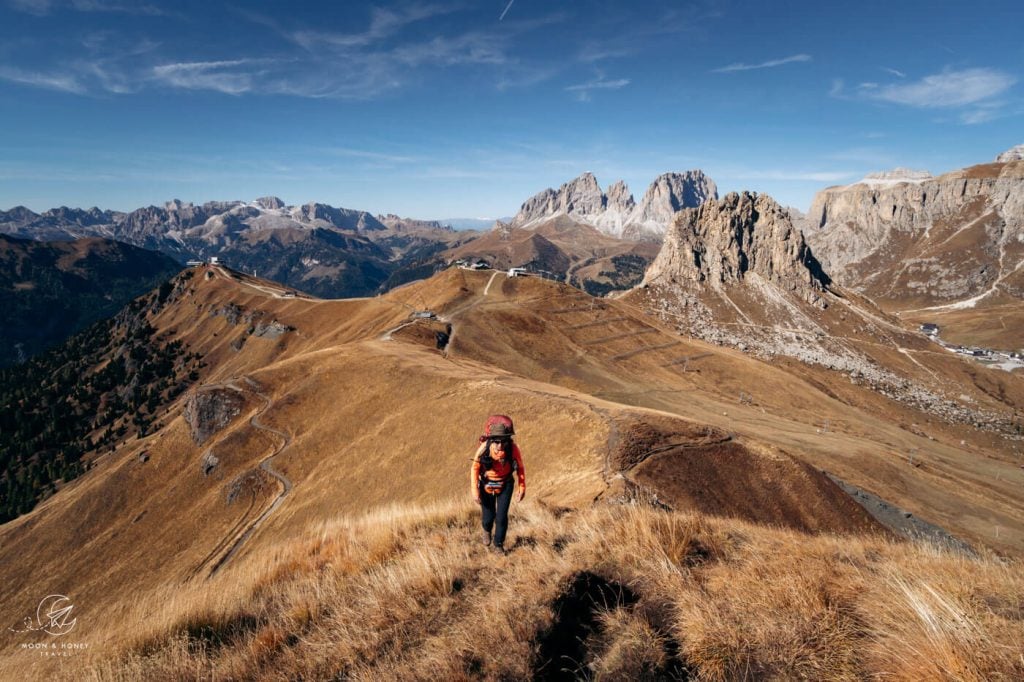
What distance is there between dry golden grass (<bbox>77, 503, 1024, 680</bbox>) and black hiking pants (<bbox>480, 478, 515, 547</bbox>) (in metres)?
0.94

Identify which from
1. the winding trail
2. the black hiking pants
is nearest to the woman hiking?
the black hiking pants

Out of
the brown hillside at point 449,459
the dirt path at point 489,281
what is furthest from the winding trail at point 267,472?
the dirt path at point 489,281

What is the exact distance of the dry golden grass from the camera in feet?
18.5

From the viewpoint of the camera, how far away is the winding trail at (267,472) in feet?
141

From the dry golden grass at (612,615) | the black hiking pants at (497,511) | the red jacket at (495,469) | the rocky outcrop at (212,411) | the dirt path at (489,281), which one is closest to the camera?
the dry golden grass at (612,615)

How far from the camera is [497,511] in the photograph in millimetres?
11352

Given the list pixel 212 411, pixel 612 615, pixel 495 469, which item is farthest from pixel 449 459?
pixel 212 411

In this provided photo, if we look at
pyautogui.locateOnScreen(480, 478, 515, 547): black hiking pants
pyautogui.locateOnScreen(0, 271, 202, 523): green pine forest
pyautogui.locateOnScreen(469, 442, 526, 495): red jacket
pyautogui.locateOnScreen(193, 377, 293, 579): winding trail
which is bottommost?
pyautogui.locateOnScreen(0, 271, 202, 523): green pine forest

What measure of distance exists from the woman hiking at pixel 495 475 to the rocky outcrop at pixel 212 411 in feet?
211

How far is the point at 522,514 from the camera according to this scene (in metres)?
13.5

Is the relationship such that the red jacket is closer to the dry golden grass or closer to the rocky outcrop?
the dry golden grass

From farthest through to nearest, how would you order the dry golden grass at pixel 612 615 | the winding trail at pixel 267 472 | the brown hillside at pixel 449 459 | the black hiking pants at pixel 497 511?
the winding trail at pixel 267 472, the brown hillside at pixel 449 459, the black hiking pants at pixel 497 511, the dry golden grass at pixel 612 615

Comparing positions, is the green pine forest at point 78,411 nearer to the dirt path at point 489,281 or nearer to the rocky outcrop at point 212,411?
the rocky outcrop at point 212,411

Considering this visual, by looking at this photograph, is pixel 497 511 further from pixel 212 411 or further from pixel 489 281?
pixel 489 281
